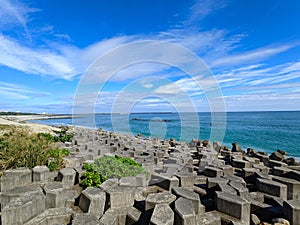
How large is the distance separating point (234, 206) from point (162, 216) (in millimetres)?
1437

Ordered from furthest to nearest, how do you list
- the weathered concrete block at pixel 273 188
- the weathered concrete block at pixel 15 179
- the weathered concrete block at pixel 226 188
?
the weathered concrete block at pixel 273 188 < the weathered concrete block at pixel 15 179 < the weathered concrete block at pixel 226 188

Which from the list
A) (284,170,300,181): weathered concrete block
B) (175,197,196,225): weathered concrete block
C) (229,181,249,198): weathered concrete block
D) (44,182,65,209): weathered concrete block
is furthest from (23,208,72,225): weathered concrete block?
(284,170,300,181): weathered concrete block

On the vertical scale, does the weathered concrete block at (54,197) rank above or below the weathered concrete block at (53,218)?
above

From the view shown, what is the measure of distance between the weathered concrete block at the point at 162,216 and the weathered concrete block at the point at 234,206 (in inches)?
46.6

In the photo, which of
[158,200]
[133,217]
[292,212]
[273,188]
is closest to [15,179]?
[133,217]

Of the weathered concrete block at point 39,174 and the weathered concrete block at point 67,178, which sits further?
the weathered concrete block at point 39,174

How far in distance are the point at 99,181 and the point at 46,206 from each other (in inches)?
48.2

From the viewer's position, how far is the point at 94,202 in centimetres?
359

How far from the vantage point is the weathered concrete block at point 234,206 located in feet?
11.7

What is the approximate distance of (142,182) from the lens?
4891mm

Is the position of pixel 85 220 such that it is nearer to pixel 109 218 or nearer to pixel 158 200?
pixel 109 218

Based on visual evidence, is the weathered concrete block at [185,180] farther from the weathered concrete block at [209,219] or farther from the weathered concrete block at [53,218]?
the weathered concrete block at [53,218]

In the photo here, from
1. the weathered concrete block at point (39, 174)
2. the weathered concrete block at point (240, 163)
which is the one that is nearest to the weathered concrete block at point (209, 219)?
the weathered concrete block at point (39, 174)

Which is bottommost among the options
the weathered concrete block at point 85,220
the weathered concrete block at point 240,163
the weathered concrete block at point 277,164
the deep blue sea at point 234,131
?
the deep blue sea at point 234,131
